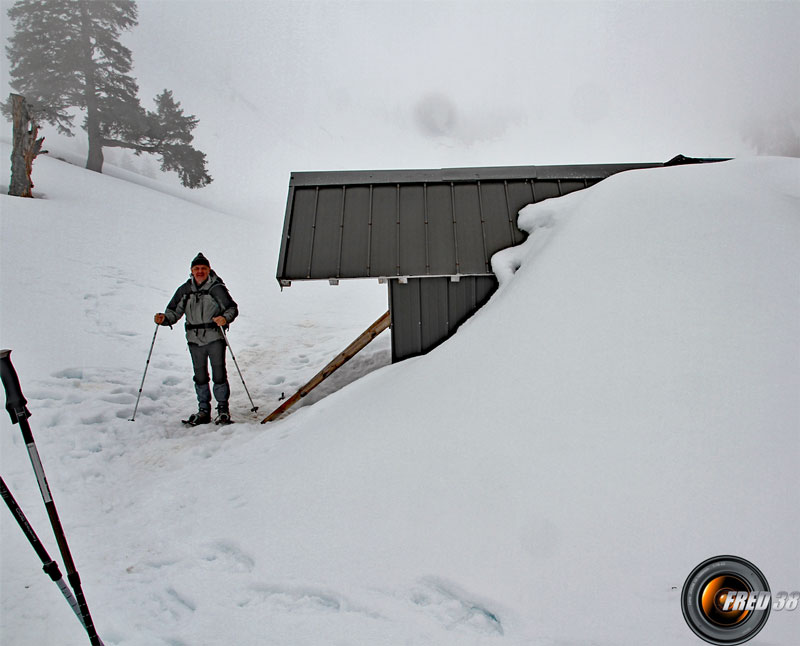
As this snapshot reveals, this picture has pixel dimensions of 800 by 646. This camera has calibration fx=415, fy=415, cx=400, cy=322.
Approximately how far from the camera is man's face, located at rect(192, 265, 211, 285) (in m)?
5.58

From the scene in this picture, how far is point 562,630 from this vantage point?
1.90 meters

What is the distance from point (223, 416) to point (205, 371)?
2.17 feet

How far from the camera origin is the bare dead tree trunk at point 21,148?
1220cm

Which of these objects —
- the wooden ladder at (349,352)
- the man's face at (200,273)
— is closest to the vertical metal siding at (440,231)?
the wooden ladder at (349,352)

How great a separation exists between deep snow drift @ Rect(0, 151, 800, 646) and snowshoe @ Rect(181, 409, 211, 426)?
105 cm

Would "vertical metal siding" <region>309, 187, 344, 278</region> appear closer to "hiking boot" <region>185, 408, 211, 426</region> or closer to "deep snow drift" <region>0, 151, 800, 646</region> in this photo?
"deep snow drift" <region>0, 151, 800, 646</region>

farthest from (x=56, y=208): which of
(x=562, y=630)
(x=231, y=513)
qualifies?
(x=562, y=630)

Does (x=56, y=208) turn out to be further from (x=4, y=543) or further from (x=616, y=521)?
(x=616, y=521)

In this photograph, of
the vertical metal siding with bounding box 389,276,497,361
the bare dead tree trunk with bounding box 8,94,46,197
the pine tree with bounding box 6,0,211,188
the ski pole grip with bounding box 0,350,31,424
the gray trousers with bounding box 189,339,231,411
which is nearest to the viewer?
the ski pole grip with bounding box 0,350,31,424

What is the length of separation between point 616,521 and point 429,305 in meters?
3.37

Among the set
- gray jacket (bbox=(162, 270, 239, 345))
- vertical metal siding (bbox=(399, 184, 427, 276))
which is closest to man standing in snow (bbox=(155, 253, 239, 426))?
gray jacket (bbox=(162, 270, 239, 345))

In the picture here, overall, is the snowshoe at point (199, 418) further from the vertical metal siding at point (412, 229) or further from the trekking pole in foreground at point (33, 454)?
the trekking pole in foreground at point (33, 454)

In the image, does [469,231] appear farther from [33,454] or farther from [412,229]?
[33,454]

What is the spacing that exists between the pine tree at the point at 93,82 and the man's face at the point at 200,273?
2091cm
